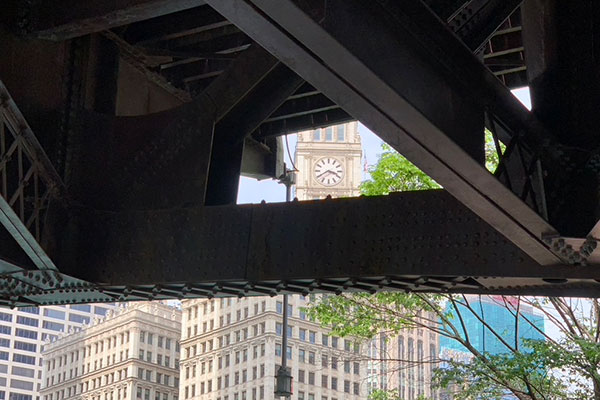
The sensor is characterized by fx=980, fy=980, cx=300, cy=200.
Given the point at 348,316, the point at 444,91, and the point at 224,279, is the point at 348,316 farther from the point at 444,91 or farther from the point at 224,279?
the point at 444,91

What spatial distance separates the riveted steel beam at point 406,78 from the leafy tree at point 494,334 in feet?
40.2

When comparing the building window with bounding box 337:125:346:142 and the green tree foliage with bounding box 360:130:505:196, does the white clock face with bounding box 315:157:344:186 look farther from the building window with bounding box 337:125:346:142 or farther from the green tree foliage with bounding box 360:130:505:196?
the green tree foliage with bounding box 360:130:505:196

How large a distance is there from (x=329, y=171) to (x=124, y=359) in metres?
49.3

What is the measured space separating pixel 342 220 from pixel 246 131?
1727 mm

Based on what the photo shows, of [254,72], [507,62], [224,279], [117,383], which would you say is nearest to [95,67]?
[254,72]

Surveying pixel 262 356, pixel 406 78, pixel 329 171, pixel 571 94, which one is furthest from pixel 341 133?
pixel 406 78

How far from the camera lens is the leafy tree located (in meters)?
Result: 20.9

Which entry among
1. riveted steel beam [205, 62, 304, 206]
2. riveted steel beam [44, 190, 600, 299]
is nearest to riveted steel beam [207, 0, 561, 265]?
riveted steel beam [44, 190, 600, 299]

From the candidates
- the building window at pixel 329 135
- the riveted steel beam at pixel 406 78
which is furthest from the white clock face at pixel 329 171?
the riveted steel beam at pixel 406 78

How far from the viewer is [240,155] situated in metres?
10.9

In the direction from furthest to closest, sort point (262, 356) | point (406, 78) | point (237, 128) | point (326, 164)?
point (326, 164) < point (262, 356) < point (237, 128) < point (406, 78)

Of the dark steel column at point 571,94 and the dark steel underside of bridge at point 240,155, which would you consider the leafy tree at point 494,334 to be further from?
the dark steel column at point 571,94

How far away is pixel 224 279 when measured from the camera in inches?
393

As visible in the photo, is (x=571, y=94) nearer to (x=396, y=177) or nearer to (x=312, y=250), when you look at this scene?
(x=312, y=250)
